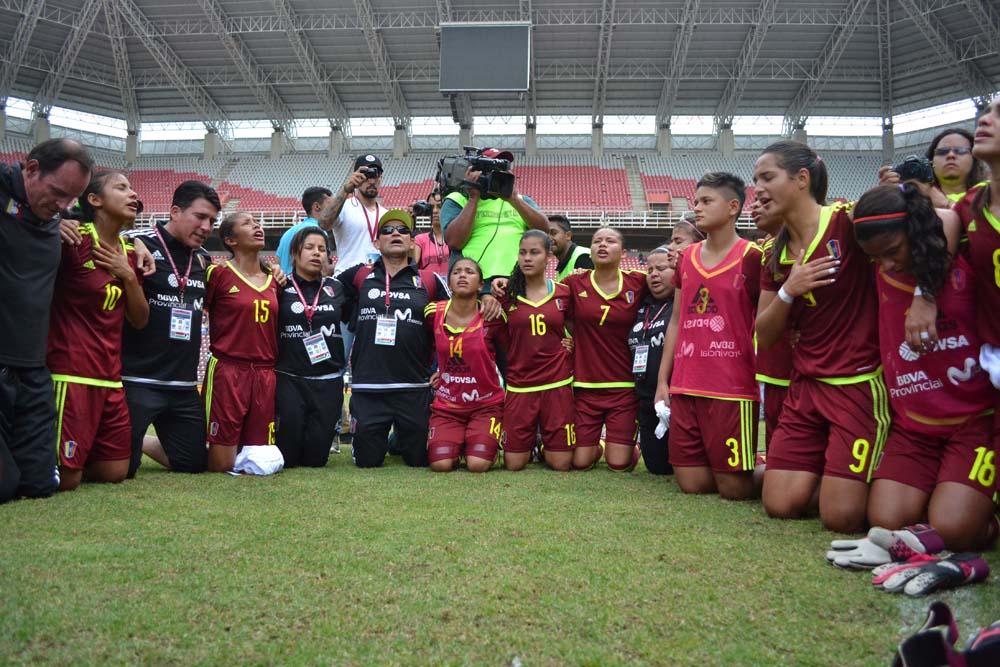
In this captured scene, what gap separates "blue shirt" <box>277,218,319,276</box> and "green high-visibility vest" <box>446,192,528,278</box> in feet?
4.22

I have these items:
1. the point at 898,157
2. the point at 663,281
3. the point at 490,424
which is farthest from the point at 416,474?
the point at 898,157

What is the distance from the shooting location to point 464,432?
19.0ft

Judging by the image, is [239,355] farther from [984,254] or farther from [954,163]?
[954,163]

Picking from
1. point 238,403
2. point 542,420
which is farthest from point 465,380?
point 238,403

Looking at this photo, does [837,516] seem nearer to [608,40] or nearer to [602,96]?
[608,40]

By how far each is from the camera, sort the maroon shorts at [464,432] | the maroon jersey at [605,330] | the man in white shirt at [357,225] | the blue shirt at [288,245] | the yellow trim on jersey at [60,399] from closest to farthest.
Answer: the yellow trim on jersey at [60,399] < the maroon shorts at [464,432] < the maroon jersey at [605,330] < the blue shirt at [288,245] < the man in white shirt at [357,225]

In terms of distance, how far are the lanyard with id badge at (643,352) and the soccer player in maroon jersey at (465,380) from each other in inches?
41.3

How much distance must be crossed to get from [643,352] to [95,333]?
3545 millimetres

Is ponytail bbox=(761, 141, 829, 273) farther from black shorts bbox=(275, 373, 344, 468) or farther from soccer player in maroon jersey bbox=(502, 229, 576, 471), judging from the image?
black shorts bbox=(275, 373, 344, 468)

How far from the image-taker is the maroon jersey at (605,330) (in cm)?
576

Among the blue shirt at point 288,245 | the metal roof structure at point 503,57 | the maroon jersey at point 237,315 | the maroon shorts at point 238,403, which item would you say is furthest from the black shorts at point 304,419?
the metal roof structure at point 503,57

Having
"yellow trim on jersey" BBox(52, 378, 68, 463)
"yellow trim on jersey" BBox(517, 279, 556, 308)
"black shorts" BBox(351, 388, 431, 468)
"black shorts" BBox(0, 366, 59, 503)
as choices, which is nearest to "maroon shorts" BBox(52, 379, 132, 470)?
"yellow trim on jersey" BBox(52, 378, 68, 463)

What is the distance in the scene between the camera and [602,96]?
93.1 feet

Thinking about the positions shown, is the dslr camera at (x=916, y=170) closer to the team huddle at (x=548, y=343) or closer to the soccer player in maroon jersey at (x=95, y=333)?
the team huddle at (x=548, y=343)
